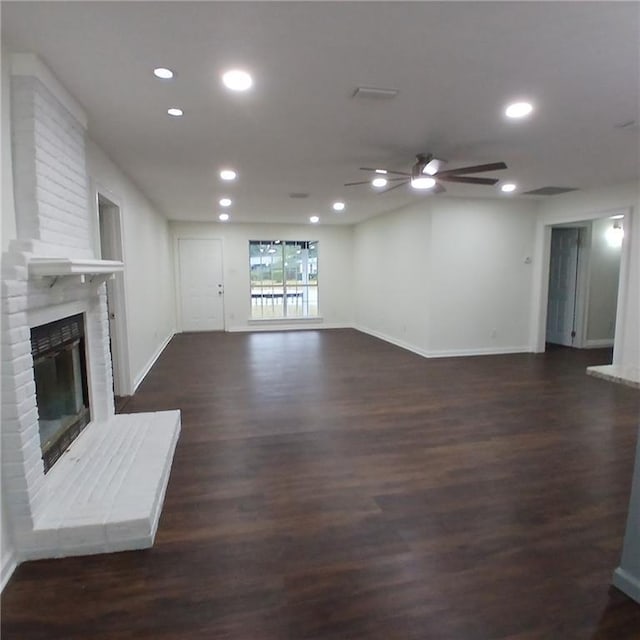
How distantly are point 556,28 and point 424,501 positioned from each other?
8.52ft

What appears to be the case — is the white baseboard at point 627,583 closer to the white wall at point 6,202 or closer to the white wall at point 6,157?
the white wall at point 6,202

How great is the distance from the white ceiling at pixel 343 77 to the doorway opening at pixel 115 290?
0.58m

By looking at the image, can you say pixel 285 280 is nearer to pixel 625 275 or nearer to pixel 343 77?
pixel 625 275

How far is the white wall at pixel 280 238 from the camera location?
29.8ft

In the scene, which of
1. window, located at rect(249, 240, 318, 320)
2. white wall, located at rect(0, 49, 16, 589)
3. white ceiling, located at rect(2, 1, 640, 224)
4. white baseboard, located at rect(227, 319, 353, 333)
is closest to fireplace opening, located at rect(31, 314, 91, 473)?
white wall, located at rect(0, 49, 16, 589)

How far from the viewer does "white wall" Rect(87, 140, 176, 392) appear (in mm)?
3941

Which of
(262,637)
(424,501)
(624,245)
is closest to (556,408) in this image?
(424,501)

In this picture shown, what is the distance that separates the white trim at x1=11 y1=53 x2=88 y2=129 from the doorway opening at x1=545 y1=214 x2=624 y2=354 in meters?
7.22

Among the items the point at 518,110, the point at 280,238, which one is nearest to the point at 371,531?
the point at 518,110

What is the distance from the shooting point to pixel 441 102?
2764 mm

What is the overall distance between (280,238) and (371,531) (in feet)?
25.8

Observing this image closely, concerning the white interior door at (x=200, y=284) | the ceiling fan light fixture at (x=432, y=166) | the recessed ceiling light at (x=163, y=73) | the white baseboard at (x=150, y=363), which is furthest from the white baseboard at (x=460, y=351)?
the recessed ceiling light at (x=163, y=73)

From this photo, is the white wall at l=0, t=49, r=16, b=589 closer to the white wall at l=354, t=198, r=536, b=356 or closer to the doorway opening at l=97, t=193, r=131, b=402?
the doorway opening at l=97, t=193, r=131, b=402

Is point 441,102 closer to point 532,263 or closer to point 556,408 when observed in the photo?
point 556,408
